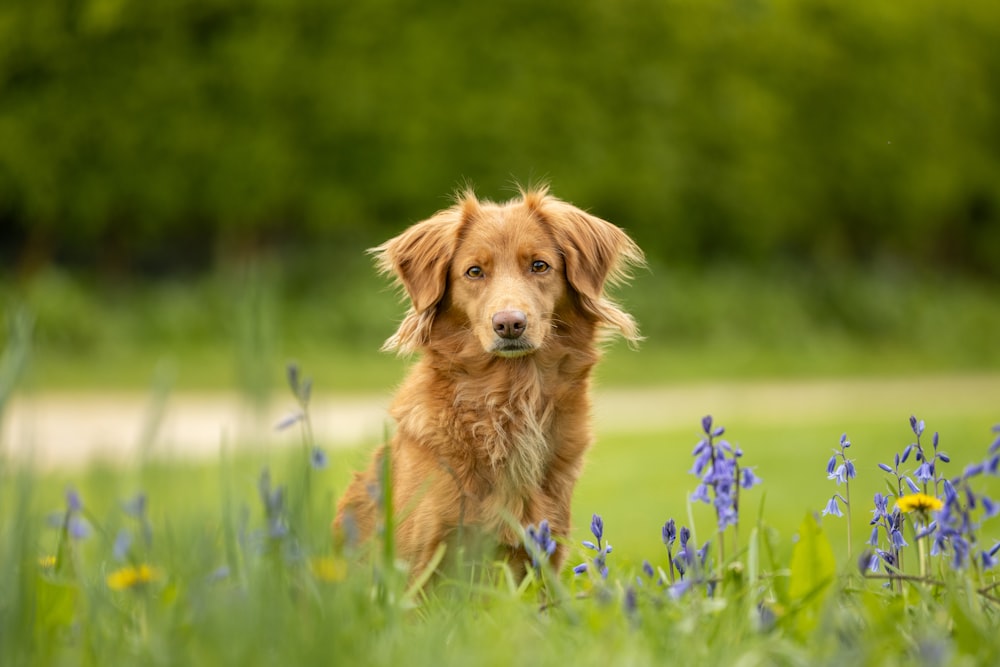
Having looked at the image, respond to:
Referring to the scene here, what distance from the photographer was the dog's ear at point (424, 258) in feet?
14.6

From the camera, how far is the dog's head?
4359mm

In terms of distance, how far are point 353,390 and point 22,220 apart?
7517 millimetres

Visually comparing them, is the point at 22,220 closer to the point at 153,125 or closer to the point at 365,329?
the point at 153,125

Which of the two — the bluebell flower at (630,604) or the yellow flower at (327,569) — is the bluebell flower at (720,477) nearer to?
the bluebell flower at (630,604)

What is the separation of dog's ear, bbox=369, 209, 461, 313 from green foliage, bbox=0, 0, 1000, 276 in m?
15.2

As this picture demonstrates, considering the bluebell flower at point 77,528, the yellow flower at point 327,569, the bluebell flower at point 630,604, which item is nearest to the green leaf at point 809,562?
Answer: the bluebell flower at point 630,604

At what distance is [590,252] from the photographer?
15.0 feet

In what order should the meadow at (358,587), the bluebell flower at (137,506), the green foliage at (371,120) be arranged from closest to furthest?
the meadow at (358,587) → the bluebell flower at (137,506) → the green foliage at (371,120)

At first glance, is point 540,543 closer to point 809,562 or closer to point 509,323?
point 809,562

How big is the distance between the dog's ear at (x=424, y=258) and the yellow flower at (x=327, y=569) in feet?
6.16

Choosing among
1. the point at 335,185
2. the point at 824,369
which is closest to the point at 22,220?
the point at 335,185

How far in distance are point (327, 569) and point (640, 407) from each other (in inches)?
514

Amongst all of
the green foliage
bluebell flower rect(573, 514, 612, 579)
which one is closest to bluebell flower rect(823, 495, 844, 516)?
bluebell flower rect(573, 514, 612, 579)

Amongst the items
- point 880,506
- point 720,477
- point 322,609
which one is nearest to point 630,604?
point 720,477
